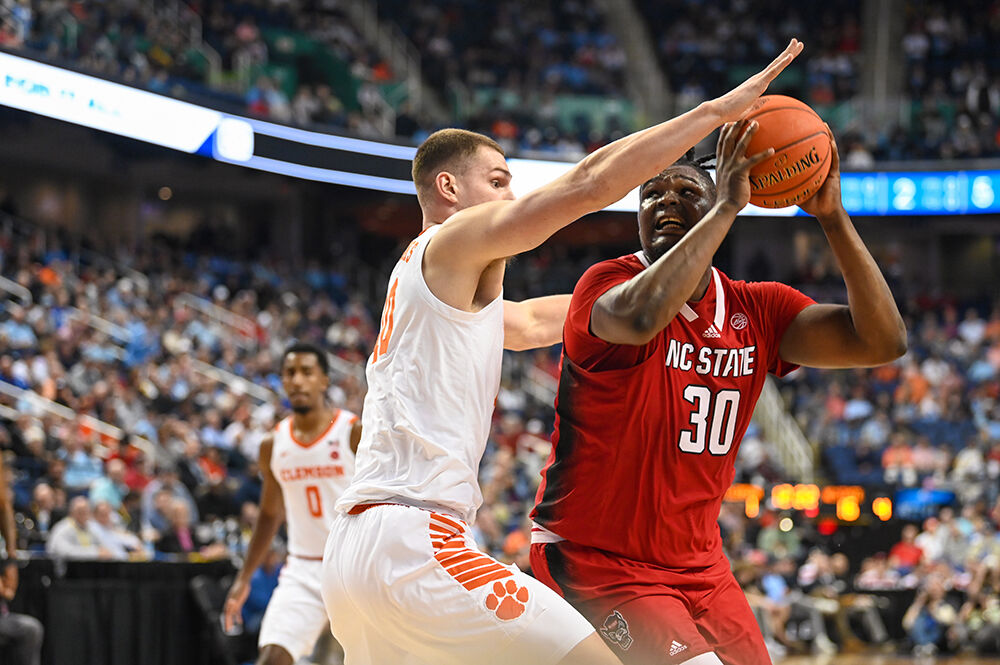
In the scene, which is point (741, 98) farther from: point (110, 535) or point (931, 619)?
point (931, 619)

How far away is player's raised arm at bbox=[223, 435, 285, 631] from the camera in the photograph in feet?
21.7

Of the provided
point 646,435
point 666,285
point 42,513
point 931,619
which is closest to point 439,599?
point 646,435

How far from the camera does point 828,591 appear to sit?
1455cm

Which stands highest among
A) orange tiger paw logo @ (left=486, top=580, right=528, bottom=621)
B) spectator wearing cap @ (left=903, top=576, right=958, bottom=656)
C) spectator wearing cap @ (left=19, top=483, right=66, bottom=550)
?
orange tiger paw logo @ (left=486, top=580, right=528, bottom=621)

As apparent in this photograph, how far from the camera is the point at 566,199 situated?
3.01 metres

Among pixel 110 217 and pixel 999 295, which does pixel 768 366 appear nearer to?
pixel 110 217

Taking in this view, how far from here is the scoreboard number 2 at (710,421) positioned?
11.4ft

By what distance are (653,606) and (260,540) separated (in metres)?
3.90

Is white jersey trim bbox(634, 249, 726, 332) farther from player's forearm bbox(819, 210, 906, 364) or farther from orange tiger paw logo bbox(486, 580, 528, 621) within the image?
orange tiger paw logo bbox(486, 580, 528, 621)

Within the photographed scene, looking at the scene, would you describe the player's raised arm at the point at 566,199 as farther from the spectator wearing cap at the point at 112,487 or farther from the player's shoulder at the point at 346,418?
the spectator wearing cap at the point at 112,487

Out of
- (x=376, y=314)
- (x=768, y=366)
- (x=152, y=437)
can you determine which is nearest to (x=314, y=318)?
(x=376, y=314)

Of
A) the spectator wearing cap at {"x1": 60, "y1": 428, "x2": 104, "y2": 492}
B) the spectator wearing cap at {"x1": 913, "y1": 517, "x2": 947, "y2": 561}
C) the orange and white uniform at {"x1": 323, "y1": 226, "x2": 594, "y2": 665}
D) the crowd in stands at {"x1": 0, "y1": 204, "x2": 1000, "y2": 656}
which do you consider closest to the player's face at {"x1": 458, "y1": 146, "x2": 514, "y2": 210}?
the orange and white uniform at {"x1": 323, "y1": 226, "x2": 594, "y2": 665}

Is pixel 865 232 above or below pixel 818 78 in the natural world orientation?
below

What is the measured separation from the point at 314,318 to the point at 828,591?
945cm
